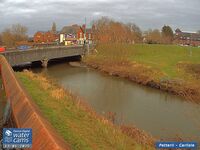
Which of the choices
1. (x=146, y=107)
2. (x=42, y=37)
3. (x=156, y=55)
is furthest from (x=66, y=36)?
(x=146, y=107)

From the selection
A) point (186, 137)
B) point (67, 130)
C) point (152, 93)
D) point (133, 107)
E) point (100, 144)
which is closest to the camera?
point (100, 144)

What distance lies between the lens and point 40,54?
57.5 metres

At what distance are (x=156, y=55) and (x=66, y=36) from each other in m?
91.5

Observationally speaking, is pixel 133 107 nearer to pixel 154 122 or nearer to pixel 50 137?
pixel 154 122

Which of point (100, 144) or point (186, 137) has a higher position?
point (100, 144)

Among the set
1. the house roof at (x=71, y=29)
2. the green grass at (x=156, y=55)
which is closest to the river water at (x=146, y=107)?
the green grass at (x=156, y=55)

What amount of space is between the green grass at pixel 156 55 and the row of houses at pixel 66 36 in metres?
42.4

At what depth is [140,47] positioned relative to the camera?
8712cm

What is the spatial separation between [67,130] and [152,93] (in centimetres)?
2406

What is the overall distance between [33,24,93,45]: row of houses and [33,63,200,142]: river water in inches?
3312

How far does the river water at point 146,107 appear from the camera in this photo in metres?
19.9

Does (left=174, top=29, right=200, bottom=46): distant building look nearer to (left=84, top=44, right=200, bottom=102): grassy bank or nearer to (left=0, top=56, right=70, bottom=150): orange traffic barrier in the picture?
(left=84, top=44, right=200, bottom=102): grassy bank

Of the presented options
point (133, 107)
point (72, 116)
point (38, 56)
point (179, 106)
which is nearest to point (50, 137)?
point (72, 116)

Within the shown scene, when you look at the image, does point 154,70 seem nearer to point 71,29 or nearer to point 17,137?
point 17,137
